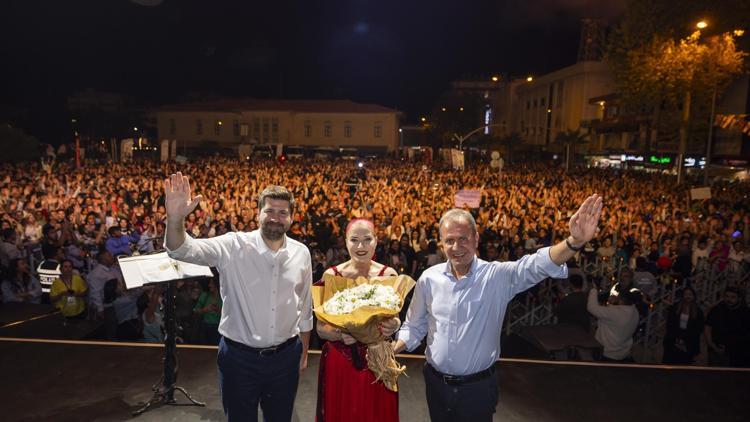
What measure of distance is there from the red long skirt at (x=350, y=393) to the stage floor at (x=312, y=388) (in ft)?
3.08

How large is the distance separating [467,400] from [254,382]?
1.36 m

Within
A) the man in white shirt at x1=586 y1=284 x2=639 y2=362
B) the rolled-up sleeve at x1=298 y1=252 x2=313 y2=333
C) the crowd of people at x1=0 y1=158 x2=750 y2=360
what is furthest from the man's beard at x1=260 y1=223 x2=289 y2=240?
the man in white shirt at x1=586 y1=284 x2=639 y2=362

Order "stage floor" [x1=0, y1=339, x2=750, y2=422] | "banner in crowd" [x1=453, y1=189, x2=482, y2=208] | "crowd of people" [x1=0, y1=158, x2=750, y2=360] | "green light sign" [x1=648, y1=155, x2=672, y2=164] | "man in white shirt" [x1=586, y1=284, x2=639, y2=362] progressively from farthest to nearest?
"green light sign" [x1=648, y1=155, x2=672, y2=164] → "banner in crowd" [x1=453, y1=189, x2=482, y2=208] → "crowd of people" [x1=0, y1=158, x2=750, y2=360] → "man in white shirt" [x1=586, y1=284, x2=639, y2=362] → "stage floor" [x1=0, y1=339, x2=750, y2=422]

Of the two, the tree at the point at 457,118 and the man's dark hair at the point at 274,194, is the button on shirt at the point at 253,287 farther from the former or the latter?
the tree at the point at 457,118

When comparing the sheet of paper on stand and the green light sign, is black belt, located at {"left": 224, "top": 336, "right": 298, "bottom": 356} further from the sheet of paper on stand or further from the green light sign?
the green light sign

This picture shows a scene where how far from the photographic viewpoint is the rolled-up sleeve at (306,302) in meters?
3.47

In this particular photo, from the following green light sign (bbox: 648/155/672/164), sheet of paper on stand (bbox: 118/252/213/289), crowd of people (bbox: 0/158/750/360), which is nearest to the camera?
sheet of paper on stand (bbox: 118/252/213/289)

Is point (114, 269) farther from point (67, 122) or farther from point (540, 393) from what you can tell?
point (67, 122)

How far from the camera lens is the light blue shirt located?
9.82 feet

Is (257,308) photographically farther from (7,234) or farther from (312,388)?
(7,234)

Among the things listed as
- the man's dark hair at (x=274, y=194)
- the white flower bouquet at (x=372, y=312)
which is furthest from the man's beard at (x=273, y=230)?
the white flower bouquet at (x=372, y=312)

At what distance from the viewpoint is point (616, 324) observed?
6.01m

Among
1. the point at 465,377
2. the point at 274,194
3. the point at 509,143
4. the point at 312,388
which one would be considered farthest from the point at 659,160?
the point at 274,194

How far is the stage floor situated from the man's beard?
1.82 meters
